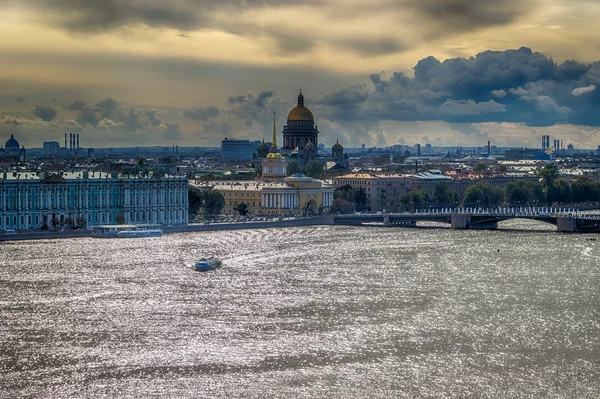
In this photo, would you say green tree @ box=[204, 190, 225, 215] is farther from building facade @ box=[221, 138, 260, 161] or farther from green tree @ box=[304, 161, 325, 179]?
building facade @ box=[221, 138, 260, 161]

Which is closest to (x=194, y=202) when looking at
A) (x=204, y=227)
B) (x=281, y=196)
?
(x=281, y=196)

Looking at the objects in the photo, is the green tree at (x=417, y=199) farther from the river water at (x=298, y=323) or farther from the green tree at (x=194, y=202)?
the river water at (x=298, y=323)

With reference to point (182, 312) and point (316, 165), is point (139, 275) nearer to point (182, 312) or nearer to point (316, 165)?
point (182, 312)

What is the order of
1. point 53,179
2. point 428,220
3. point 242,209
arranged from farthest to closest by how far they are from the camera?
point 242,209
point 428,220
point 53,179

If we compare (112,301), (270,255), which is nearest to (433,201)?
(270,255)

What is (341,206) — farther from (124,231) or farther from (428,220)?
(124,231)

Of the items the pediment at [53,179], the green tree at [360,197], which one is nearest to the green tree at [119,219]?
the pediment at [53,179]
